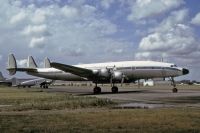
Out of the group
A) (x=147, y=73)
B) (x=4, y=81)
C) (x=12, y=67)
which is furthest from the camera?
(x=4, y=81)

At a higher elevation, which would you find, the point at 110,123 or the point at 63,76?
the point at 63,76

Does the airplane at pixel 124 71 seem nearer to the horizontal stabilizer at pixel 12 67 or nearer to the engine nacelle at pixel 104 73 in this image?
the engine nacelle at pixel 104 73

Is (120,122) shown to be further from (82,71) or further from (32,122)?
(82,71)

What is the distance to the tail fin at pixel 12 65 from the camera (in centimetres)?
→ 6814

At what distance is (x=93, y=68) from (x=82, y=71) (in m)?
3.87

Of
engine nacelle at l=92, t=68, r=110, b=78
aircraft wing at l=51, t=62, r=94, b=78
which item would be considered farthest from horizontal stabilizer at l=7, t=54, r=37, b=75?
engine nacelle at l=92, t=68, r=110, b=78

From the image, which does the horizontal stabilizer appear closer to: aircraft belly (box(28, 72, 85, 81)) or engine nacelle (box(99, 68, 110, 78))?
aircraft belly (box(28, 72, 85, 81))

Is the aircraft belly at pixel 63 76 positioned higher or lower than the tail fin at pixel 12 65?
lower

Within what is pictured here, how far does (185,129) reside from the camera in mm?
14328

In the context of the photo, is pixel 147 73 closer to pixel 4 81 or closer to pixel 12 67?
pixel 12 67

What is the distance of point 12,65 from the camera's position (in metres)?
70.9

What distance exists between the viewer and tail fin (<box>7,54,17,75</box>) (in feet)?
224

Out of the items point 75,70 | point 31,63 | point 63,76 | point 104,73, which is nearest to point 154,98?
point 104,73

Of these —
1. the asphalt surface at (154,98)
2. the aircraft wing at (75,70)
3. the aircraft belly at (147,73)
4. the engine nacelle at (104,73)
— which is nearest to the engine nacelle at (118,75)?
the engine nacelle at (104,73)
